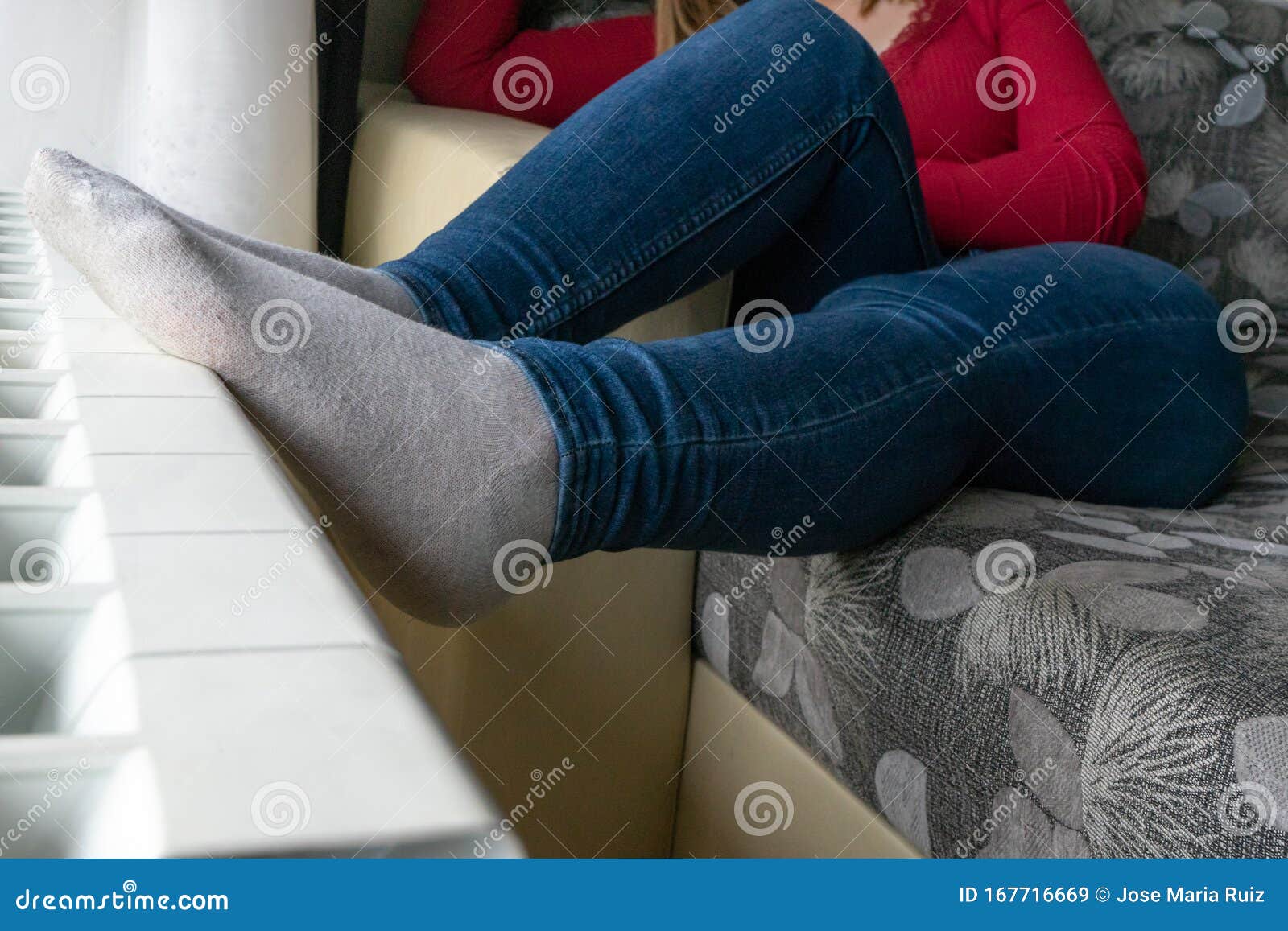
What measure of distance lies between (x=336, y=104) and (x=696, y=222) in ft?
2.06

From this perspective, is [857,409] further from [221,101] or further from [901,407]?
[221,101]

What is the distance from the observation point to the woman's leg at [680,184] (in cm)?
60

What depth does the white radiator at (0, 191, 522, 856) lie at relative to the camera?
0.16 metres

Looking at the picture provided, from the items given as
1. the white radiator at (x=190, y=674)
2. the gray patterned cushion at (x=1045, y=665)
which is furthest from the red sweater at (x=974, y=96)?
the white radiator at (x=190, y=674)

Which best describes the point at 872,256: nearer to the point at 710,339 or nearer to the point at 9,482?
the point at 710,339

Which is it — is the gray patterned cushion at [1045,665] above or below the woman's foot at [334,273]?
below

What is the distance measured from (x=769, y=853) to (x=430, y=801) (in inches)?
26.1

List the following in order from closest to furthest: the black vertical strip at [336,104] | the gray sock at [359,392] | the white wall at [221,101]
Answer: the gray sock at [359,392], the white wall at [221,101], the black vertical strip at [336,104]

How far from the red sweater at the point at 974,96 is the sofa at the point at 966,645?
0.29ft

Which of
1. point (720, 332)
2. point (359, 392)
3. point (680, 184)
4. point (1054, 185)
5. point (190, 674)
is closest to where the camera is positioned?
point (190, 674)

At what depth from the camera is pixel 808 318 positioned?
1.81 feet

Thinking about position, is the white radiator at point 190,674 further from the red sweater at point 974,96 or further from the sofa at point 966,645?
the red sweater at point 974,96

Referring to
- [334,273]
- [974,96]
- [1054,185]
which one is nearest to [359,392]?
[334,273]

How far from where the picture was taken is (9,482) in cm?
29
